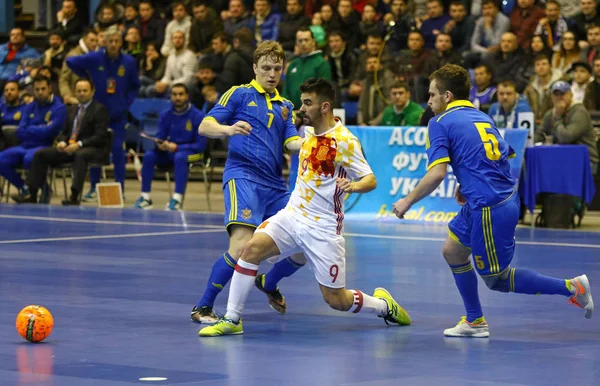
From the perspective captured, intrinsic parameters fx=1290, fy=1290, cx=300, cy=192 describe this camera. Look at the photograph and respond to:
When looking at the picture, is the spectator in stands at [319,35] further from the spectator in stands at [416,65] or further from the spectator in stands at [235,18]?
the spectator in stands at [235,18]

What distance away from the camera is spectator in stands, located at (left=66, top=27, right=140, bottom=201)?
71.5 ft

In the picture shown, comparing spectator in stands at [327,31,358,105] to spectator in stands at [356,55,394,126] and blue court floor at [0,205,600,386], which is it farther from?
blue court floor at [0,205,600,386]

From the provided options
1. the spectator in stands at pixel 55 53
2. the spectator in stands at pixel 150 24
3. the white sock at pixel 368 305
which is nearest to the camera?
the white sock at pixel 368 305

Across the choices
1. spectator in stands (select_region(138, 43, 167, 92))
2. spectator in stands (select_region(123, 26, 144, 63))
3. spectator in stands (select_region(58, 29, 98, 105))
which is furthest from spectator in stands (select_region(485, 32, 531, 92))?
spectator in stands (select_region(123, 26, 144, 63))

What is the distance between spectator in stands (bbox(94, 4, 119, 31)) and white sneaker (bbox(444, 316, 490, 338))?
20.2 metres

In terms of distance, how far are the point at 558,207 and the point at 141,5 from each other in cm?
1328

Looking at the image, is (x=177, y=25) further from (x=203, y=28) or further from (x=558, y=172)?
(x=558, y=172)

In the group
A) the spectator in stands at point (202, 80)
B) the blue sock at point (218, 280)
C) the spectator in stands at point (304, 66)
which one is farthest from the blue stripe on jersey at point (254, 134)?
the spectator in stands at point (202, 80)

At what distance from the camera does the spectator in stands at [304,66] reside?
65.7 ft

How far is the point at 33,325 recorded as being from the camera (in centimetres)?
824

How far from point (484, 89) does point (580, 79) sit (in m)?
1.44

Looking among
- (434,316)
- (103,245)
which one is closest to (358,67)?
(103,245)

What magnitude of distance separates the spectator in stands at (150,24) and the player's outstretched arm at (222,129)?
1842 centimetres

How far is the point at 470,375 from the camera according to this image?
7.27 m
